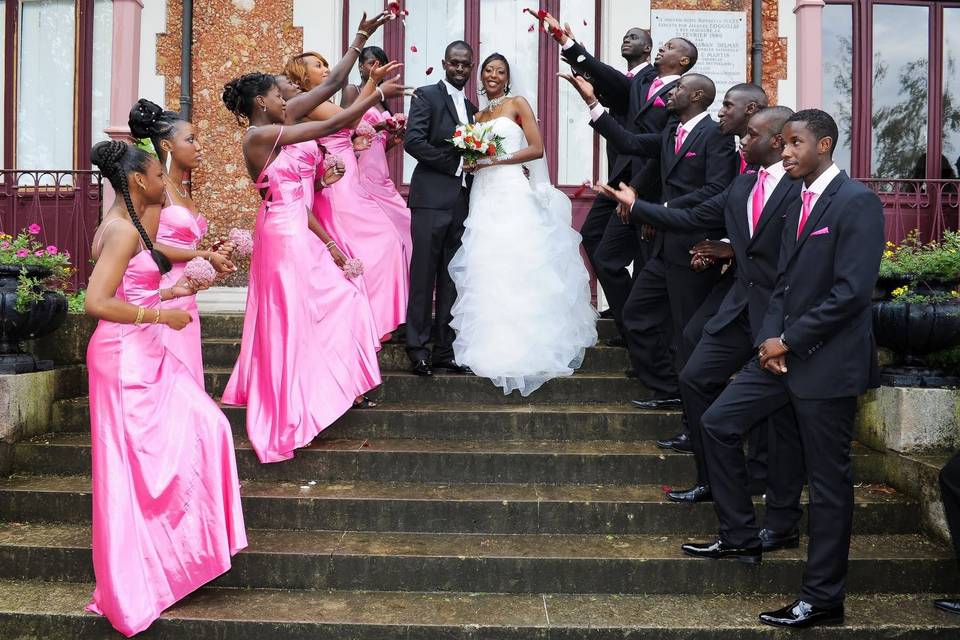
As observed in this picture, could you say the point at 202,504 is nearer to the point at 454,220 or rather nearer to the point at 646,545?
the point at 646,545

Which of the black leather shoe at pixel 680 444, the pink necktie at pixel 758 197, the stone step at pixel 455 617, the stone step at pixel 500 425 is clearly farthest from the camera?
the stone step at pixel 500 425

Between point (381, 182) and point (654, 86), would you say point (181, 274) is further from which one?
point (654, 86)

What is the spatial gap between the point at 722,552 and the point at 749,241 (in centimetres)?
162

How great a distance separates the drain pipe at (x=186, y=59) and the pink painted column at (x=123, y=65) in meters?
0.47

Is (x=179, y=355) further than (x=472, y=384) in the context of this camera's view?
No

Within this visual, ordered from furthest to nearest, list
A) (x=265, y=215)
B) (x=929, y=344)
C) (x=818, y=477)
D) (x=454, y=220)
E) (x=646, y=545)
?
(x=454, y=220) < (x=265, y=215) < (x=929, y=344) < (x=646, y=545) < (x=818, y=477)

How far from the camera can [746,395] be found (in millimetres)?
4102

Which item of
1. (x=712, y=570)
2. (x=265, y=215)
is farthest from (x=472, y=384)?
(x=712, y=570)

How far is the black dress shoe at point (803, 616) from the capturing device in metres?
3.79

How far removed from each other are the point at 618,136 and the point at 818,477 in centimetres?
283

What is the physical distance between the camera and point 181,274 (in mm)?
4625

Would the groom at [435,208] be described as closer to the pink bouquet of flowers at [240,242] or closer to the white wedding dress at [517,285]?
the white wedding dress at [517,285]

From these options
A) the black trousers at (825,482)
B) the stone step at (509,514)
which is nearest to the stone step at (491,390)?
the stone step at (509,514)

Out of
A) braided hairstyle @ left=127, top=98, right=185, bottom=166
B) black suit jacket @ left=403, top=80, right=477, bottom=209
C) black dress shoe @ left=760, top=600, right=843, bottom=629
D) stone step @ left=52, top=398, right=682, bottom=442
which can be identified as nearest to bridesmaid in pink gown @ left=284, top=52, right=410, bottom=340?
black suit jacket @ left=403, top=80, right=477, bottom=209
